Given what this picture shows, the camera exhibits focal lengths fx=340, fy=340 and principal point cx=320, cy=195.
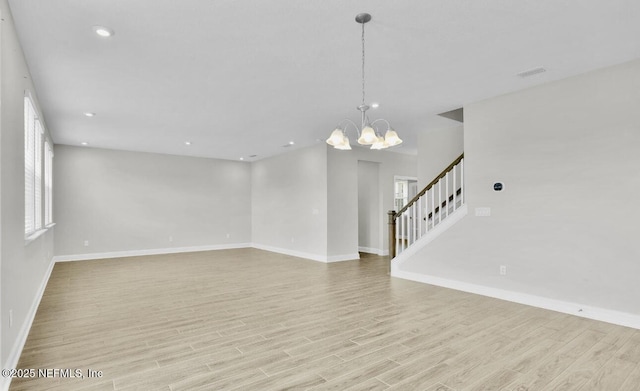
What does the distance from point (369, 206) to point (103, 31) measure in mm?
7032

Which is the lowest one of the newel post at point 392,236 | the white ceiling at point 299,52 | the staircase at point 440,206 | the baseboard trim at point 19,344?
the baseboard trim at point 19,344

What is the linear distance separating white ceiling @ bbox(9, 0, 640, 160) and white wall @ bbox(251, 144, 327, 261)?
2.59 metres

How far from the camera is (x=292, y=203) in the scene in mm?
8758

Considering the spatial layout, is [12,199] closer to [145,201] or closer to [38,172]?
[38,172]

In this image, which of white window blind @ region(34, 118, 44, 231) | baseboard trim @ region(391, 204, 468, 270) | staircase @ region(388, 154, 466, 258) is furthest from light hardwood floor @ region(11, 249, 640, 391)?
white window blind @ region(34, 118, 44, 231)

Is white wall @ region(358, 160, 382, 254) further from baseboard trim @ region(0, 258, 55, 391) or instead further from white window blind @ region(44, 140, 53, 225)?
baseboard trim @ region(0, 258, 55, 391)

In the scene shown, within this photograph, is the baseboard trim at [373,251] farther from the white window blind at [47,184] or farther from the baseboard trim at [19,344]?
the white window blind at [47,184]

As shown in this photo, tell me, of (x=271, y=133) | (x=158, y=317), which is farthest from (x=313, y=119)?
(x=158, y=317)

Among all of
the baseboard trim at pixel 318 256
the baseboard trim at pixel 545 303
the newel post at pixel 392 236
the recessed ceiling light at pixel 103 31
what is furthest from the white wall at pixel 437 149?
the recessed ceiling light at pixel 103 31

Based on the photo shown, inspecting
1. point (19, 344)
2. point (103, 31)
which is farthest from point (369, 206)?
point (19, 344)

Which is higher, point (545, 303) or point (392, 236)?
point (392, 236)

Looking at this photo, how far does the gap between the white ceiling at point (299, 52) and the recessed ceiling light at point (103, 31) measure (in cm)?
6

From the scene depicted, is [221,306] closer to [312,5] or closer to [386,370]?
[386,370]

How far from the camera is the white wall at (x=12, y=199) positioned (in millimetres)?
2285
